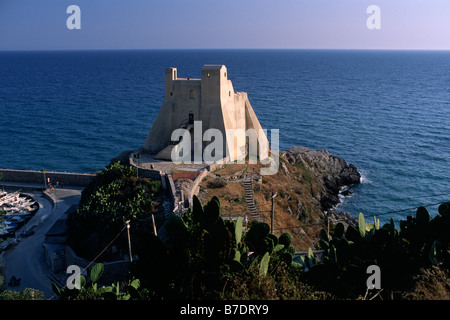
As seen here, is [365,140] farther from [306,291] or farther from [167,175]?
[306,291]

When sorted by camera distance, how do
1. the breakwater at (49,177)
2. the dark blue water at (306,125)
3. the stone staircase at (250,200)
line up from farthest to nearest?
the dark blue water at (306,125)
the breakwater at (49,177)
the stone staircase at (250,200)

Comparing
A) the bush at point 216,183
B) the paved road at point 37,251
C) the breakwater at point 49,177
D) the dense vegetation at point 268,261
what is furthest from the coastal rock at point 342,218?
the paved road at point 37,251

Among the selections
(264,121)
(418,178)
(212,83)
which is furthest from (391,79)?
(212,83)

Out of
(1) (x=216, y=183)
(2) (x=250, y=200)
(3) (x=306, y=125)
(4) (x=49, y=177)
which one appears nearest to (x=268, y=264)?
(2) (x=250, y=200)

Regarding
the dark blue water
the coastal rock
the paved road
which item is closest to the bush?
the paved road

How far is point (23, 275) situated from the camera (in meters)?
26.8

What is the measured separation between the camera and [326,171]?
4966 centimetres

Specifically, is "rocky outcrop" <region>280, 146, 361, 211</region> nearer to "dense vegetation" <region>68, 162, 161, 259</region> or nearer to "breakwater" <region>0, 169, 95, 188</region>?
"dense vegetation" <region>68, 162, 161, 259</region>

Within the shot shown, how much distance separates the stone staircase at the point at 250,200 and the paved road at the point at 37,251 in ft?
44.6

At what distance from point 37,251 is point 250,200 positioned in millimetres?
15434

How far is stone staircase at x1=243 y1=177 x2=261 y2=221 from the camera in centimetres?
2936

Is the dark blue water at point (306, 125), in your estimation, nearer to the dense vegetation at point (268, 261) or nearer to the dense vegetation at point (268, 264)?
the dense vegetation at point (268, 264)

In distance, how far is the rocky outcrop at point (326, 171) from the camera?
148ft

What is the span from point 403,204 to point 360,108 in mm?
51594
